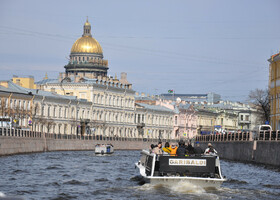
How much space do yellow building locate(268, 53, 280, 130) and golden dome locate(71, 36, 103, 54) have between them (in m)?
78.8

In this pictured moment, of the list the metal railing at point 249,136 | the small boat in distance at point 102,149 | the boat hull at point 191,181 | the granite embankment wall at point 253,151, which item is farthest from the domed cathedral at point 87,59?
the boat hull at point 191,181

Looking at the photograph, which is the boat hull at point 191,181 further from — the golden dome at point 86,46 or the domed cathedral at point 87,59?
the golden dome at point 86,46

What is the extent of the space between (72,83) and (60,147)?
35718mm

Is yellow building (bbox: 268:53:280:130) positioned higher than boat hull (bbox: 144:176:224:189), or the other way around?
yellow building (bbox: 268:53:280:130)

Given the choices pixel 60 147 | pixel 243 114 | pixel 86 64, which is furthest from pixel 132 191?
pixel 243 114

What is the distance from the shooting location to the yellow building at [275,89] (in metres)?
77.4

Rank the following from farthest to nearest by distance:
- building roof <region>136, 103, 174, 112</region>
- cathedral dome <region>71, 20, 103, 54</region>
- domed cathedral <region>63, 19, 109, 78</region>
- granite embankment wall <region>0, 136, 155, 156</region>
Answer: cathedral dome <region>71, 20, 103, 54</region>
domed cathedral <region>63, 19, 109, 78</region>
building roof <region>136, 103, 174, 112</region>
granite embankment wall <region>0, 136, 155, 156</region>

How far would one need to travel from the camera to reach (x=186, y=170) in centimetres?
3219

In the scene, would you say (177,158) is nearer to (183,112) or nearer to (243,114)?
(183,112)

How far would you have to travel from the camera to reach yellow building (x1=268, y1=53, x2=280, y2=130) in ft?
254

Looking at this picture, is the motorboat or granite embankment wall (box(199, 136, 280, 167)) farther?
granite embankment wall (box(199, 136, 280, 167))

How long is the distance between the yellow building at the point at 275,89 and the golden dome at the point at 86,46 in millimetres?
78844

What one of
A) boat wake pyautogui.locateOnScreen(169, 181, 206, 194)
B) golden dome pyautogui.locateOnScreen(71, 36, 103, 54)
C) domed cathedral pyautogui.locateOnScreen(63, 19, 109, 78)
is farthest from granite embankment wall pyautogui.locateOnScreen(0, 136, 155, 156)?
golden dome pyautogui.locateOnScreen(71, 36, 103, 54)

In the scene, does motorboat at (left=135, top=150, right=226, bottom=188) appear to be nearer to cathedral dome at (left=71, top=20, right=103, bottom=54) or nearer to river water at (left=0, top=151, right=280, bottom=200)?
river water at (left=0, top=151, right=280, bottom=200)
